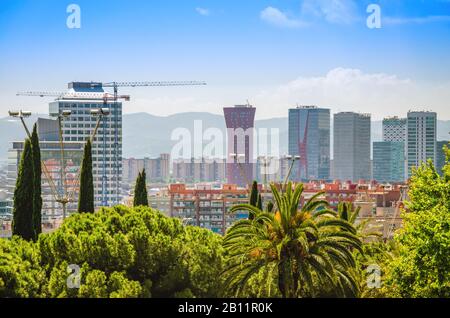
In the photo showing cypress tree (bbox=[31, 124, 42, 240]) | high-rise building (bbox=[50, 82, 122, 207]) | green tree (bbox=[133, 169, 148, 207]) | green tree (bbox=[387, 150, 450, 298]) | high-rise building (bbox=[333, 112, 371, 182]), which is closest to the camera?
green tree (bbox=[387, 150, 450, 298])

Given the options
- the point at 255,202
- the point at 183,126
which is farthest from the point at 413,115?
the point at 255,202

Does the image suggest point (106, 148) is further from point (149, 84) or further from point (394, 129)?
point (394, 129)

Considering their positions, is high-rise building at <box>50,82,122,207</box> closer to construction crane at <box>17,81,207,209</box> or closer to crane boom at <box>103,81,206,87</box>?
construction crane at <box>17,81,207,209</box>

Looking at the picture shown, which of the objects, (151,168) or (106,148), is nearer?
(106,148)

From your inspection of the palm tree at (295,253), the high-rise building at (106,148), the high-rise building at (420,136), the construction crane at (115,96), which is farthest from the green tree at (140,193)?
the high-rise building at (420,136)

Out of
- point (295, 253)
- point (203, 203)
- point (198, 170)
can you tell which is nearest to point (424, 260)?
point (295, 253)

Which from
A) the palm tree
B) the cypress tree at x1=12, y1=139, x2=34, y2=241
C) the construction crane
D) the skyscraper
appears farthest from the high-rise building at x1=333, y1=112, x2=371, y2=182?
the palm tree
